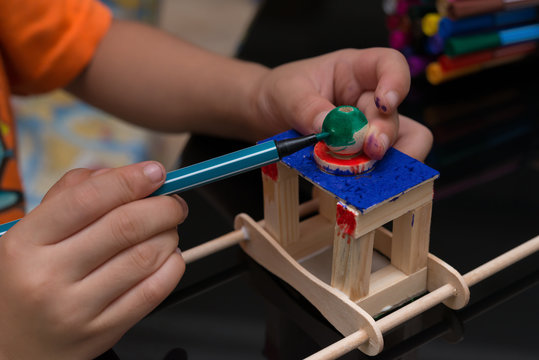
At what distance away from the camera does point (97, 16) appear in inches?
34.9

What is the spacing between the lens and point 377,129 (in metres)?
0.50

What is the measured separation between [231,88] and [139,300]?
394 millimetres

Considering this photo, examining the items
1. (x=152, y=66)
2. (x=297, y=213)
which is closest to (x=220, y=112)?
(x=152, y=66)

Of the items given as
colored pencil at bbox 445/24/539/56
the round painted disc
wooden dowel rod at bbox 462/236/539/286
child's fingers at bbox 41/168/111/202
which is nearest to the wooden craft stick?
wooden dowel rod at bbox 462/236/539/286

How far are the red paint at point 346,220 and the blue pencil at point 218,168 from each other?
0.23 feet

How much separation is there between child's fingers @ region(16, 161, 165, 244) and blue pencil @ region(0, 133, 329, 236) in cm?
2

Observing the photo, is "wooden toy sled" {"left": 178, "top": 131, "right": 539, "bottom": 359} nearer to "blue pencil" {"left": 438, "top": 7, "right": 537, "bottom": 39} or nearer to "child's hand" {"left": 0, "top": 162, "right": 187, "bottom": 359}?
"child's hand" {"left": 0, "top": 162, "right": 187, "bottom": 359}

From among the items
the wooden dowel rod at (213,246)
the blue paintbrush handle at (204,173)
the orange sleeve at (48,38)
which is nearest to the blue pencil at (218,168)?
the blue paintbrush handle at (204,173)

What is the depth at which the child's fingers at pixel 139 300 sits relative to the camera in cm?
45

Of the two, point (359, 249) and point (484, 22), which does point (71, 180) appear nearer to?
point (359, 249)

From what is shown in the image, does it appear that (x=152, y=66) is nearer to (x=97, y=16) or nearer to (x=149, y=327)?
(x=97, y=16)

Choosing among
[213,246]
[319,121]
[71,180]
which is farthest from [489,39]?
[71,180]

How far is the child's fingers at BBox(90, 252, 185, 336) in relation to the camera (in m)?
0.45

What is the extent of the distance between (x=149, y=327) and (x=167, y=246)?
0.09 m
